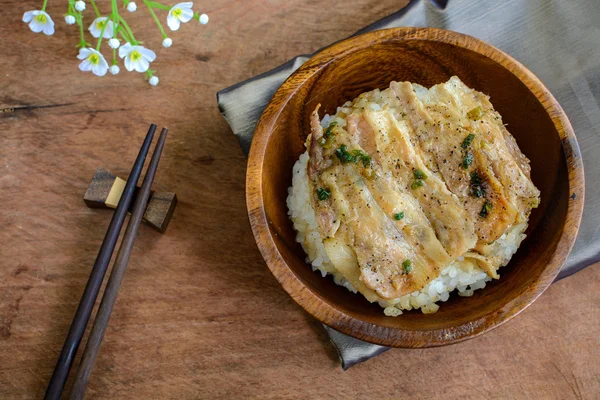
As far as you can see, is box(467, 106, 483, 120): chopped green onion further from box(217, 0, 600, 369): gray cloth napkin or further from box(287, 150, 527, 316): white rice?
box(217, 0, 600, 369): gray cloth napkin

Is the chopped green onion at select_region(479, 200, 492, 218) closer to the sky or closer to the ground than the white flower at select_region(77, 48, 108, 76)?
closer to the sky

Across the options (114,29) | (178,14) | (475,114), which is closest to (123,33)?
(114,29)

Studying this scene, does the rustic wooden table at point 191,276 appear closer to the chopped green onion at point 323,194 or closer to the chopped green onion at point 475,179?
the chopped green onion at point 323,194

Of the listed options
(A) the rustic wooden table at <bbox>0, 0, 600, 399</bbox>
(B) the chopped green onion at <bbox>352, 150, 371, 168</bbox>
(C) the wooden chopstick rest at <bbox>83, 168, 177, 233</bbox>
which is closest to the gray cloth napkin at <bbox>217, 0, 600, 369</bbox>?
(A) the rustic wooden table at <bbox>0, 0, 600, 399</bbox>

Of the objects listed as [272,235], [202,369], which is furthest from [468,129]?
[202,369]

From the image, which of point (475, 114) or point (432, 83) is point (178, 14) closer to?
point (432, 83)
